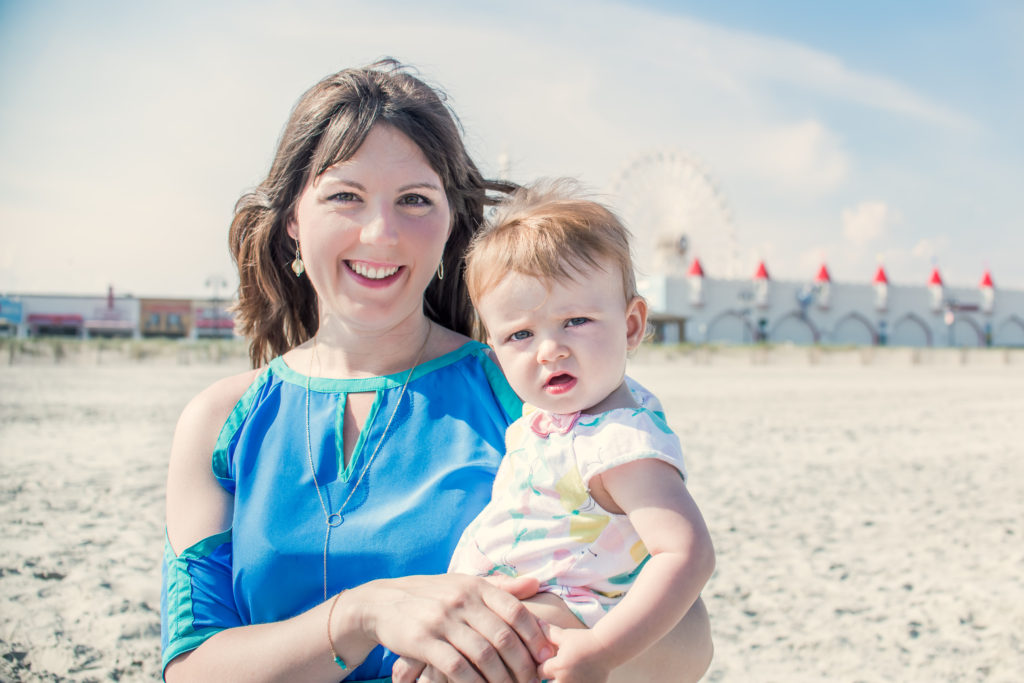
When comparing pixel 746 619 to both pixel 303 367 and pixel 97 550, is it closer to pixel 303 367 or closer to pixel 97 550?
pixel 303 367

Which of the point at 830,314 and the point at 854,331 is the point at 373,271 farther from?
the point at 854,331

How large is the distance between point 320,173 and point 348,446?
56 centimetres

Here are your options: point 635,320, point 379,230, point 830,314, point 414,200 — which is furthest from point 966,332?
point 379,230

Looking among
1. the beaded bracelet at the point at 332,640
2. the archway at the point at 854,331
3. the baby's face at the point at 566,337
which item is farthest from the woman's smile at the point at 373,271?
the archway at the point at 854,331

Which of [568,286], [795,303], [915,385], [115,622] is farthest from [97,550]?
[795,303]

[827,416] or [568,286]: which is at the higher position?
[568,286]

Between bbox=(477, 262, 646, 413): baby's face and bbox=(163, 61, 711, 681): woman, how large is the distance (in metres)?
0.21

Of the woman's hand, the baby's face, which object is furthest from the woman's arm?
the baby's face

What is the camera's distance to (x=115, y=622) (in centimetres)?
373

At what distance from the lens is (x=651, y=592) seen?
1.17 meters

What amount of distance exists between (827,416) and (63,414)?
12287 mm

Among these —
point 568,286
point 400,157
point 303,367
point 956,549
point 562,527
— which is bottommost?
point 956,549

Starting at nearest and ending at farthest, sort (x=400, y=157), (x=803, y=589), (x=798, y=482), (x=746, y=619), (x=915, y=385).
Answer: (x=400, y=157) < (x=746, y=619) < (x=803, y=589) < (x=798, y=482) < (x=915, y=385)

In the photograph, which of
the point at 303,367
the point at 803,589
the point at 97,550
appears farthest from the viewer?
the point at 97,550
